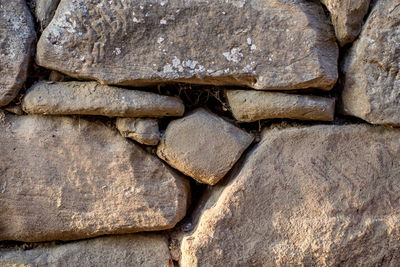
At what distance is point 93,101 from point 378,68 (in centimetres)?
99

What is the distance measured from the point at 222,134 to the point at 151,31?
1.44 ft

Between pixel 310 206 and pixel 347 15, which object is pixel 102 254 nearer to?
pixel 310 206

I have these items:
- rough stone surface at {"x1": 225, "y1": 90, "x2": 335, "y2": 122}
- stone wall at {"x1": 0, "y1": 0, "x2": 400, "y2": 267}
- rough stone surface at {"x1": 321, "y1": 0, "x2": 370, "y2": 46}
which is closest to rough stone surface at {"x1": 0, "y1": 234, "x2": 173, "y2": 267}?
stone wall at {"x1": 0, "y1": 0, "x2": 400, "y2": 267}

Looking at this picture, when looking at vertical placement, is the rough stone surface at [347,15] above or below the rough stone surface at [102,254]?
above

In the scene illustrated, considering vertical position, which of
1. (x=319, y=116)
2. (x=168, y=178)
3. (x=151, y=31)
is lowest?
(x=168, y=178)

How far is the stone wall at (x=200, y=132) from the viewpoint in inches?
57.1

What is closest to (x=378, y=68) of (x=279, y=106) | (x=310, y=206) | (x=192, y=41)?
(x=279, y=106)

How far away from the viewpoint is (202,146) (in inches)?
59.7

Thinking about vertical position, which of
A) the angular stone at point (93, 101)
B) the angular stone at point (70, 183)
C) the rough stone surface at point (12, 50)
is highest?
the rough stone surface at point (12, 50)

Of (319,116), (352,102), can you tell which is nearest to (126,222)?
(319,116)

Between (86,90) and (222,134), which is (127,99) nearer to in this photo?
(86,90)

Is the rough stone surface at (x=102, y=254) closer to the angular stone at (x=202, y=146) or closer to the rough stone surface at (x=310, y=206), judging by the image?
the rough stone surface at (x=310, y=206)

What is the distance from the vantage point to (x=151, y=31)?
146 centimetres

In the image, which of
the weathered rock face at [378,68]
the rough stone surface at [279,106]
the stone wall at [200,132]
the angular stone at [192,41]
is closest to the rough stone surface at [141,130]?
the stone wall at [200,132]
